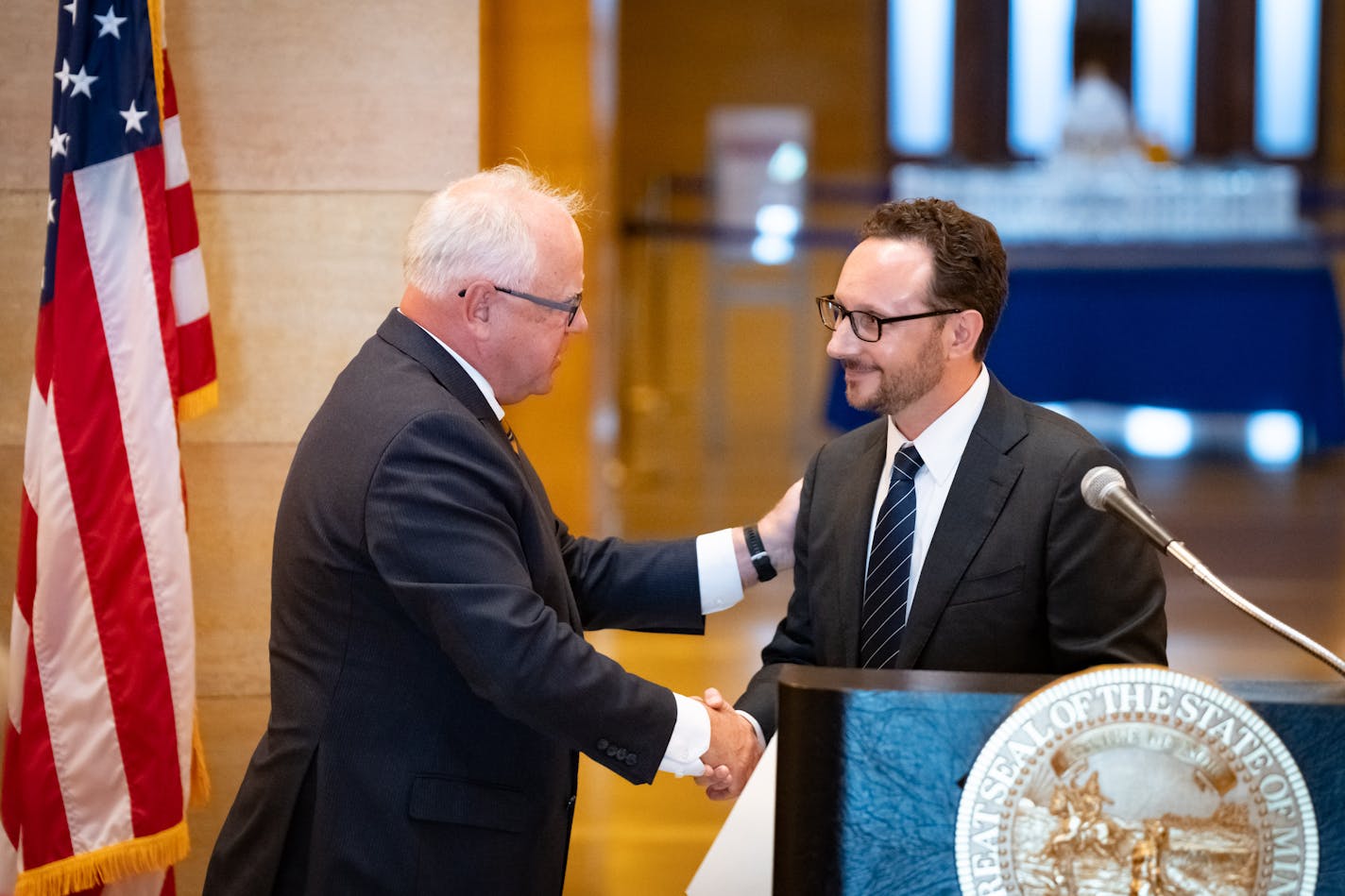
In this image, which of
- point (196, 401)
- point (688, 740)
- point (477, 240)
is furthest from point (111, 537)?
point (688, 740)

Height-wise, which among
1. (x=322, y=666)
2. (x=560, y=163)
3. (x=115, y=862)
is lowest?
(x=115, y=862)

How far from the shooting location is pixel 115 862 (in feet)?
11.4

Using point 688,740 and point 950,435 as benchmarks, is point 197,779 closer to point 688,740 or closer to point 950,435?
point 688,740

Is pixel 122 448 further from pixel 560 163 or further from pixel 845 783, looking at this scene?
pixel 845 783

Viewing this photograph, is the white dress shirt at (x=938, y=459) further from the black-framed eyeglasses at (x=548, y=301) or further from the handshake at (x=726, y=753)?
the black-framed eyeglasses at (x=548, y=301)


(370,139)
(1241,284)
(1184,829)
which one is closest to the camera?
(1184,829)

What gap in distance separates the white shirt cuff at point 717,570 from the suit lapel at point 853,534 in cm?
39

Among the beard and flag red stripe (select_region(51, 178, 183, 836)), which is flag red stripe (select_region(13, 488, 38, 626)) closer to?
flag red stripe (select_region(51, 178, 183, 836))

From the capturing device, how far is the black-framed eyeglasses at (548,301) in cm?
247

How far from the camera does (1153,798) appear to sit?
58.8 inches

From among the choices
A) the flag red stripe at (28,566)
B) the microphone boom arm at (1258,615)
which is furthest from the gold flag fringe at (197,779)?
the microphone boom arm at (1258,615)

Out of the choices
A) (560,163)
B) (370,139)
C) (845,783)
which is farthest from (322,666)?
(560,163)

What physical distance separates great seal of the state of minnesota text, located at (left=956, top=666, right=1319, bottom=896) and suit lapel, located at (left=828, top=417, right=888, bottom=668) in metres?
1.01

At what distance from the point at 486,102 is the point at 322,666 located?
82.4 inches
